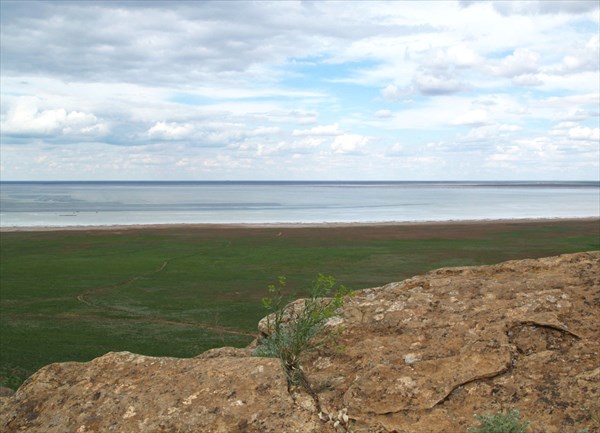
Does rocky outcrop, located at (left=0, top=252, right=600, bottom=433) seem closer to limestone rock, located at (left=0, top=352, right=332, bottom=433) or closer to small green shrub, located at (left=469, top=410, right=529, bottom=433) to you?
limestone rock, located at (left=0, top=352, right=332, bottom=433)

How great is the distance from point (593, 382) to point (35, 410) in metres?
5.91

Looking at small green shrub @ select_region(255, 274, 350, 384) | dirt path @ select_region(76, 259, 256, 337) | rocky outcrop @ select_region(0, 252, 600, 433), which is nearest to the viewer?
rocky outcrop @ select_region(0, 252, 600, 433)

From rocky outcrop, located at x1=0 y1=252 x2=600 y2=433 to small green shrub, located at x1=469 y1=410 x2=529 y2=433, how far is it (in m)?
0.30

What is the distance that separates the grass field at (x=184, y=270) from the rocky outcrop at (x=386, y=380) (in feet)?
53.5

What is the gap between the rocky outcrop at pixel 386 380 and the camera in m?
5.94

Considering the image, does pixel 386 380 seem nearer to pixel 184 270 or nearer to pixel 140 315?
pixel 140 315

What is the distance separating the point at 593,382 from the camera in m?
6.24

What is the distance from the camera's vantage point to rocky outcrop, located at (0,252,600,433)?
5941 millimetres

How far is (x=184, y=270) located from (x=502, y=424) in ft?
146

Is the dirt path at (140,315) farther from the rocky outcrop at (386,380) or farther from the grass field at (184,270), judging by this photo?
the rocky outcrop at (386,380)

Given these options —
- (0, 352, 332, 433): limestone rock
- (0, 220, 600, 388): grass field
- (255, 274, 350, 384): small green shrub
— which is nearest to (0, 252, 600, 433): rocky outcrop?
(0, 352, 332, 433): limestone rock

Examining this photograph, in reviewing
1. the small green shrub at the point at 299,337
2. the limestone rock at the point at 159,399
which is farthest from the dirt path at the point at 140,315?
the limestone rock at the point at 159,399

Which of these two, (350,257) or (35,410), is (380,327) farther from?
(350,257)

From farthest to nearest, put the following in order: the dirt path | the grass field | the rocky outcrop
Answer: the dirt path → the grass field → the rocky outcrop
